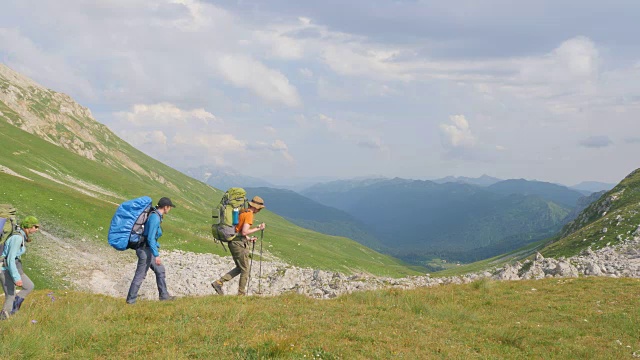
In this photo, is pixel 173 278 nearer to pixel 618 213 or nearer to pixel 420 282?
pixel 420 282

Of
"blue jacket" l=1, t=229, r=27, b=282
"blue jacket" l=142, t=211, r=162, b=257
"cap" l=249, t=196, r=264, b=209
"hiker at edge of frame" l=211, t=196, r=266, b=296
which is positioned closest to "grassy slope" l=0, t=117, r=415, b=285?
"blue jacket" l=1, t=229, r=27, b=282

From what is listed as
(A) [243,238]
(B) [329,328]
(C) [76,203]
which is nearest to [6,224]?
(A) [243,238]

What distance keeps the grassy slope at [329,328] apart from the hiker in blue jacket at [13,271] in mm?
493

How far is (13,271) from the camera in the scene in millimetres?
11750

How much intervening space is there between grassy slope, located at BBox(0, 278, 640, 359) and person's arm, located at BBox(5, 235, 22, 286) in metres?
1.04

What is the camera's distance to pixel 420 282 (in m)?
30.6

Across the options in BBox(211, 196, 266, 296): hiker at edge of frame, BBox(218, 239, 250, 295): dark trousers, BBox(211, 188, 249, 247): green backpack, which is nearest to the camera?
BBox(211, 188, 249, 247): green backpack

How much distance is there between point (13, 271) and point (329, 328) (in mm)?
9494

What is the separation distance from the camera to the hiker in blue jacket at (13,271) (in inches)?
463

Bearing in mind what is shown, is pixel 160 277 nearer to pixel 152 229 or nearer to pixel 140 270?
pixel 140 270

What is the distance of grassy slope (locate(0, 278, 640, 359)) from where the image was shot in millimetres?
9672

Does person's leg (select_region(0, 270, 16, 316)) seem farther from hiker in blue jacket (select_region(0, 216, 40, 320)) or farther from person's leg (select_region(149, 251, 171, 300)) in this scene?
person's leg (select_region(149, 251, 171, 300))

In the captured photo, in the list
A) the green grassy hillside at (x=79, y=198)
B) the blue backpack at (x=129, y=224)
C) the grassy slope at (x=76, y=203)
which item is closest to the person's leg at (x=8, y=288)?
the blue backpack at (x=129, y=224)

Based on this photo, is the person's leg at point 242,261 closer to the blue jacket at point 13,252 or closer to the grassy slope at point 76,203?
the blue jacket at point 13,252
